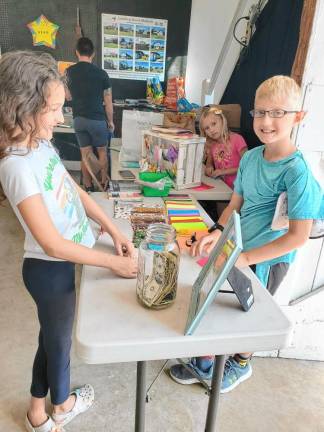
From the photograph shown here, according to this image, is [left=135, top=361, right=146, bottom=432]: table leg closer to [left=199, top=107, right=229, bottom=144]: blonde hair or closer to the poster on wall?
[left=199, top=107, right=229, bottom=144]: blonde hair

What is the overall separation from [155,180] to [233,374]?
1.02m

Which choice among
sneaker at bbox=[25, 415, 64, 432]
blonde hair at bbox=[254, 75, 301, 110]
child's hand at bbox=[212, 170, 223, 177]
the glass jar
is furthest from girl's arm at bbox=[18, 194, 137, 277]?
child's hand at bbox=[212, 170, 223, 177]

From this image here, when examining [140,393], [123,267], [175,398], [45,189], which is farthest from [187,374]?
[45,189]

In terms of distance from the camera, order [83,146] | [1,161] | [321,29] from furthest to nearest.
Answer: [83,146] → [321,29] → [1,161]

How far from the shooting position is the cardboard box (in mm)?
1827

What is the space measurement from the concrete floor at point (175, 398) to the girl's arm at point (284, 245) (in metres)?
0.86

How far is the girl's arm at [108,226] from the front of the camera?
113 centimetres

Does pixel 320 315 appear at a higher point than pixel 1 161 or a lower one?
lower

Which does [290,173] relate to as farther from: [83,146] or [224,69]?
[83,146]

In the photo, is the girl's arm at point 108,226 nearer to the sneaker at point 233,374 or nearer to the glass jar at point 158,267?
the glass jar at point 158,267

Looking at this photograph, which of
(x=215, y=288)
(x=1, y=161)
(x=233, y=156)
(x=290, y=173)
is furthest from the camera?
(x=233, y=156)

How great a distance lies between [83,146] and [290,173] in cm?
286

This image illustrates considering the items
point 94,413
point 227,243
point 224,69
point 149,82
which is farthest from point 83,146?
point 227,243

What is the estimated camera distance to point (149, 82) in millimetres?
4418
